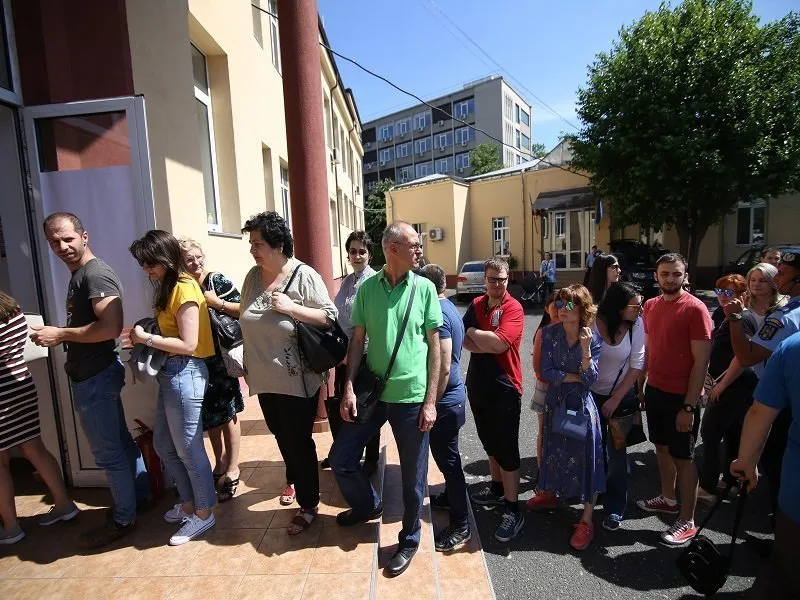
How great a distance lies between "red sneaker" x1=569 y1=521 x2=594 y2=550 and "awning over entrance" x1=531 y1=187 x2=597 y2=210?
1651 centimetres

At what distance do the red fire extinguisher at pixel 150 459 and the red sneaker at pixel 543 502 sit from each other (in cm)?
270

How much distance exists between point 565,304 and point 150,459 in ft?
10.0

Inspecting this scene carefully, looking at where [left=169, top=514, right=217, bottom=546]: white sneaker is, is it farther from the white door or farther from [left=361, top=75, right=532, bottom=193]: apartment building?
[left=361, top=75, right=532, bottom=193]: apartment building

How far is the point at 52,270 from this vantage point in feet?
10.0

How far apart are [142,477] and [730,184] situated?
48.8 feet

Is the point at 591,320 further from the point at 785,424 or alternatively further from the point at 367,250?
the point at 367,250

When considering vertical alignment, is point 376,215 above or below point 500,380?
above

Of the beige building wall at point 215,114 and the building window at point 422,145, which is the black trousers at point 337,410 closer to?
the beige building wall at point 215,114

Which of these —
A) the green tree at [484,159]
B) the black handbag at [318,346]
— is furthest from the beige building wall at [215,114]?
the green tree at [484,159]

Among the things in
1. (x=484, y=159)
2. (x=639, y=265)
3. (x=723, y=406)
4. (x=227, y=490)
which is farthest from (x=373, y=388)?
(x=484, y=159)

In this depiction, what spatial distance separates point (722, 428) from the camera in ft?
10.7

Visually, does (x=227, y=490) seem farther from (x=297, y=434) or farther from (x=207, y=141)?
(x=207, y=141)

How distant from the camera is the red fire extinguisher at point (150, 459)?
3.09 metres

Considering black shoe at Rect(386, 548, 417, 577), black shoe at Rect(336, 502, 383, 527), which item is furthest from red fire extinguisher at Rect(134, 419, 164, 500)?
black shoe at Rect(386, 548, 417, 577)
